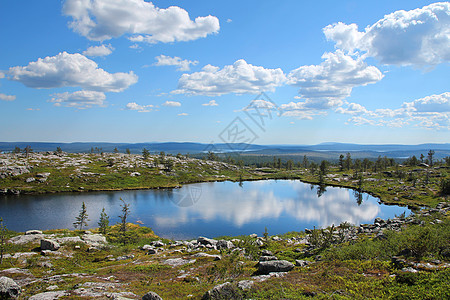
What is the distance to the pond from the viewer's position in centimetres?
4738

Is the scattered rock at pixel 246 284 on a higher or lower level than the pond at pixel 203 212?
higher

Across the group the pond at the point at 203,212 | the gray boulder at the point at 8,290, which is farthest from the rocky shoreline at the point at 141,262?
the pond at the point at 203,212

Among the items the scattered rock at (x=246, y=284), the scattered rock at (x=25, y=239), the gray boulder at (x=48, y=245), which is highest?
the scattered rock at (x=246, y=284)

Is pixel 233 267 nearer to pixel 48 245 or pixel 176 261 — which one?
pixel 176 261

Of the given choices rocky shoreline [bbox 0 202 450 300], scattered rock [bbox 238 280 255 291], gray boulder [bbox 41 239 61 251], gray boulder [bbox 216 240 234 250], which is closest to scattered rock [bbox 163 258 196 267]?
rocky shoreline [bbox 0 202 450 300]

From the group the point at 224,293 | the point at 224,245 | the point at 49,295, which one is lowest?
the point at 224,245

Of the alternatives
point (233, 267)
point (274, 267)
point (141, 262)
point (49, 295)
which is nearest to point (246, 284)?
point (274, 267)

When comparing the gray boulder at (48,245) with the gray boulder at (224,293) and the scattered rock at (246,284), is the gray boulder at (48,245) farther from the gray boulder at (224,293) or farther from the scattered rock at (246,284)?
the scattered rock at (246,284)

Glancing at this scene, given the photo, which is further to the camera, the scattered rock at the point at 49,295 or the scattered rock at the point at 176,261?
the scattered rock at the point at 176,261

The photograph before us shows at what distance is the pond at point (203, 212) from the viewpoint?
47.4 meters

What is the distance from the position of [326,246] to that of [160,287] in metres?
18.9

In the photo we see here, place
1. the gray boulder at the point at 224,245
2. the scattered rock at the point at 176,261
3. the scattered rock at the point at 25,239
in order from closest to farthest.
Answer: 1. the scattered rock at the point at 176,261
2. the scattered rock at the point at 25,239
3. the gray boulder at the point at 224,245

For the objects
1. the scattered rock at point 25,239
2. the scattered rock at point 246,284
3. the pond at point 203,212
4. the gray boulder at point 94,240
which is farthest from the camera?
the pond at point 203,212

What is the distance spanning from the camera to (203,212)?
5959cm
